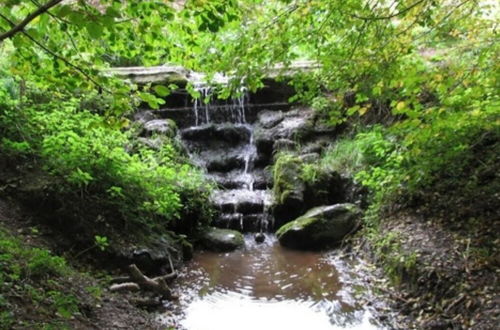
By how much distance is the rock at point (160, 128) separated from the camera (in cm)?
1004

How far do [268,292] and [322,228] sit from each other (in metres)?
2.00

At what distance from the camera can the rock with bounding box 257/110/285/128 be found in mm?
11344

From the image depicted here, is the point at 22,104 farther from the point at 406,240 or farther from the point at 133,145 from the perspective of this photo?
the point at 406,240

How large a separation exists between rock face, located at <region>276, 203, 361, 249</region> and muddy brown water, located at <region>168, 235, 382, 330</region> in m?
0.24

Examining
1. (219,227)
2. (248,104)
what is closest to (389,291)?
(219,227)

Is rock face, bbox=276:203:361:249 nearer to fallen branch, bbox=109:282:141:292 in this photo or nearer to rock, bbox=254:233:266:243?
rock, bbox=254:233:266:243

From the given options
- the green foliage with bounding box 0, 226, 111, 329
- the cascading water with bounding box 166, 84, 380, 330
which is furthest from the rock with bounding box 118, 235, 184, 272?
the green foliage with bounding box 0, 226, 111, 329

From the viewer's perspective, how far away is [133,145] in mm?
8477

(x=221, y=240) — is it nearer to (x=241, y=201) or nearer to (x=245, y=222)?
(x=245, y=222)

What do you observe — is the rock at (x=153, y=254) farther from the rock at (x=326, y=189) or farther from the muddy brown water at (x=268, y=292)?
the rock at (x=326, y=189)

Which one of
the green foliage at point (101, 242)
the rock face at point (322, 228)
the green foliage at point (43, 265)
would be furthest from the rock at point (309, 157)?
the green foliage at point (43, 265)

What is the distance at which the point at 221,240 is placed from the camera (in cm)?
745

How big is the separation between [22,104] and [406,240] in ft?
19.5

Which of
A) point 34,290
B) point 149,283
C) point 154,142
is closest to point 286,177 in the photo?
point 154,142
